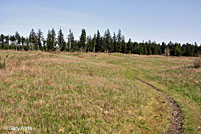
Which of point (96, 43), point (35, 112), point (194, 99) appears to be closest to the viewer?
point (35, 112)

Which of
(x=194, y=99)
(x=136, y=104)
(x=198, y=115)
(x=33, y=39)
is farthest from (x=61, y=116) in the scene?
(x=33, y=39)

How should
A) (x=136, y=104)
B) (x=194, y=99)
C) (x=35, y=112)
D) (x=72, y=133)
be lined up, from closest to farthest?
(x=72, y=133)
(x=35, y=112)
(x=136, y=104)
(x=194, y=99)

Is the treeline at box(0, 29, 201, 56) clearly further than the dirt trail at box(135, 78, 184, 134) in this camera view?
Yes

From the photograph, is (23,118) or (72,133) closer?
(72,133)

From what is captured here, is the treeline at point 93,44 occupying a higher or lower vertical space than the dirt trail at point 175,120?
higher

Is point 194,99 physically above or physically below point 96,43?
below

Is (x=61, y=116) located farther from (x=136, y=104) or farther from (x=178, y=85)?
(x=178, y=85)

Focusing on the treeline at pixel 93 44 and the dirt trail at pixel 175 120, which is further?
the treeline at pixel 93 44

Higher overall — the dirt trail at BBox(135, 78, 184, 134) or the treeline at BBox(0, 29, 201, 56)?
the treeline at BBox(0, 29, 201, 56)

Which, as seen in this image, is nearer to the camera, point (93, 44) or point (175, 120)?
point (175, 120)

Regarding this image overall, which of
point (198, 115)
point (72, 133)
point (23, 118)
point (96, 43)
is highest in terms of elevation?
point (96, 43)

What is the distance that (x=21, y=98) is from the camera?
841 cm

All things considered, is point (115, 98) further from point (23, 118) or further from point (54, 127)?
point (23, 118)

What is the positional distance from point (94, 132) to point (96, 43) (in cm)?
8593
